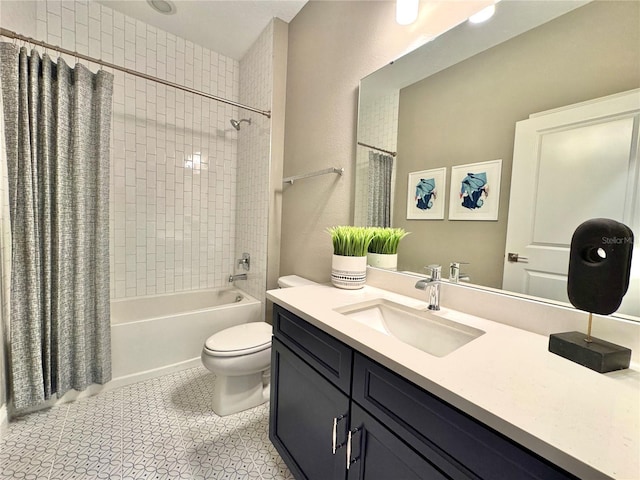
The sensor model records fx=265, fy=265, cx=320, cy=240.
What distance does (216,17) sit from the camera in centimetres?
204

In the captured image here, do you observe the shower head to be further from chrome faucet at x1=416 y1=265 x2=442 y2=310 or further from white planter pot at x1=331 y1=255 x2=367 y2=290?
chrome faucet at x1=416 y1=265 x2=442 y2=310

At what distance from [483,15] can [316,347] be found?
4.51 feet

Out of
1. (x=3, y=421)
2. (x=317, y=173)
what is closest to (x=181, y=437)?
(x=3, y=421)

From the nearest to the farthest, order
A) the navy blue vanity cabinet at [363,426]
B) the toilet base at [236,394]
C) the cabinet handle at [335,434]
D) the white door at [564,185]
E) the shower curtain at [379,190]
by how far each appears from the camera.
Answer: the navy blue vanity cabinet at [363,426] → the white door at [564,185] → the cabinet handle at [335,434] → the shower curtain at [379,190] → the toilet base at [236,394]

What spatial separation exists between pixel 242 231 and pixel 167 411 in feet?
5.03

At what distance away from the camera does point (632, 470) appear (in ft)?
1.14

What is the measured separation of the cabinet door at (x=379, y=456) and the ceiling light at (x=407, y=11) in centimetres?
157

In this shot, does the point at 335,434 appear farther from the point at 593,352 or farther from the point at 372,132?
the point at 372,132

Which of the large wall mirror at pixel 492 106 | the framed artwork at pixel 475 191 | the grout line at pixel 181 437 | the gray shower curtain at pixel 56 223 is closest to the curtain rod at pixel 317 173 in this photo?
the large wall mirror at pixel 492 106

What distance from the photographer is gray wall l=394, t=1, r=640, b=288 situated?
75 centimetres

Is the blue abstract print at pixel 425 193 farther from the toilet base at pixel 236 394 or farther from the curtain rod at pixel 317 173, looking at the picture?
the toilet base at pixel 236 394

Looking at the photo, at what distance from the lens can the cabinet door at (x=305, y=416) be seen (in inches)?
33.0

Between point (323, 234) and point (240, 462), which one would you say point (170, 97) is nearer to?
point (323, 234)

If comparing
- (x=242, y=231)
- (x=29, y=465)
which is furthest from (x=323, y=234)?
(x=29, y=465)
